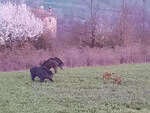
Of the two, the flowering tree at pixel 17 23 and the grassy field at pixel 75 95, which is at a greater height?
the flowering tree at pixel 17 23

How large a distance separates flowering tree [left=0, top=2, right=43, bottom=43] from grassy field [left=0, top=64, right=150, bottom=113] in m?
13.4

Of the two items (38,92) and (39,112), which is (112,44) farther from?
(39,112)

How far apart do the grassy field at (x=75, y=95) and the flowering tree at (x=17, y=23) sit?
1343 centimetres

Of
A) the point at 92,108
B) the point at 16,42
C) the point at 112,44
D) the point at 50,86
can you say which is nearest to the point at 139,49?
the point at 112,44

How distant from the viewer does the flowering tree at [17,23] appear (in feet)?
88.2

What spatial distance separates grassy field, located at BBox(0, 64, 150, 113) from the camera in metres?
8.34

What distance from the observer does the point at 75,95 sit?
33.1 feet

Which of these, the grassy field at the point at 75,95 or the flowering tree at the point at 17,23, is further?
the flowering tree at the point at 17,23

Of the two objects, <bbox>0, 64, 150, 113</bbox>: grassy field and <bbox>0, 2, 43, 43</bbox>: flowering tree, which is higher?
<bbox>0, 2, 43, 43</bbox>: flowering tree

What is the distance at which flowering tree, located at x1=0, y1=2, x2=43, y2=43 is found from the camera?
26.9 m

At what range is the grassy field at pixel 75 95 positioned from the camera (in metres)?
8.34

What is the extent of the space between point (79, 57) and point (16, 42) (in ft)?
20.8

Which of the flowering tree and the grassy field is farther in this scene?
the flowering tree

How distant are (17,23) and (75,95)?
1883 centimetres
